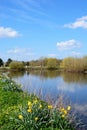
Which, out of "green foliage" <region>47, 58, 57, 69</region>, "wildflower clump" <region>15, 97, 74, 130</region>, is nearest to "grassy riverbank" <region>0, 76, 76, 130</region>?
"wildflower clump" <region>15, 97, 74, 130</region>

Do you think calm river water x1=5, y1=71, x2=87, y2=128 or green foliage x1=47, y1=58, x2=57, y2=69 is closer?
calm river water x1=5, y1=71, x2=87, y2=128

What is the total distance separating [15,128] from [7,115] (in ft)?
3.22

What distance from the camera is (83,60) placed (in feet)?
220

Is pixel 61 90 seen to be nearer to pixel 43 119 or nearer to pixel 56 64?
pixel 43 119

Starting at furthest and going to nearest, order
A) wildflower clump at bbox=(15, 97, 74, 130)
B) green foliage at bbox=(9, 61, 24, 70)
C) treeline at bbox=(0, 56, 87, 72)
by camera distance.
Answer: green foliage at bbox=(9, 61, 24, 70)
treeline at bbox=(0, 56, 87, 72)
wildflower clump at bbox=(15, 97, 74, 130)

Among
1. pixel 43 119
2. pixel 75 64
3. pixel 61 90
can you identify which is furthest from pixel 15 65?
pixel 43 119

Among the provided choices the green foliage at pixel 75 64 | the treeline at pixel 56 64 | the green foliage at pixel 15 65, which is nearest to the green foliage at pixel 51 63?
the treeline at pixel 56 64

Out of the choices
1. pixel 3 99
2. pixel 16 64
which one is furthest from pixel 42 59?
pixel 3 99

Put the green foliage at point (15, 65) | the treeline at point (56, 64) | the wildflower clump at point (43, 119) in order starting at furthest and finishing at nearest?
the green foliage at point (15, 65), the treeline at point (56, 64), the wildflower clump at point (43, 119)

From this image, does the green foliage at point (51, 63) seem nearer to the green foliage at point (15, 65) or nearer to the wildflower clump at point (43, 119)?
the green foliage at point (15, 65)

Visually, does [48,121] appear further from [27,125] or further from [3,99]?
[3,99]

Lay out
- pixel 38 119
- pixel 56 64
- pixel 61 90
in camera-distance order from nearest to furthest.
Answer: pixel 38 119 → pixel 61 90 → pixel 56 64

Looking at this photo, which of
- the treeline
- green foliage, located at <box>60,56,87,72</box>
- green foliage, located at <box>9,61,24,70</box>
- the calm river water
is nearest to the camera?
the calm river water

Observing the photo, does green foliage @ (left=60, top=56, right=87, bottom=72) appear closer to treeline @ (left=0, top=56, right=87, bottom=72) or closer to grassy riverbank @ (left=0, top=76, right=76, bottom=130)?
treeline @ (left=0, top=56, right=87, bottom=72)
